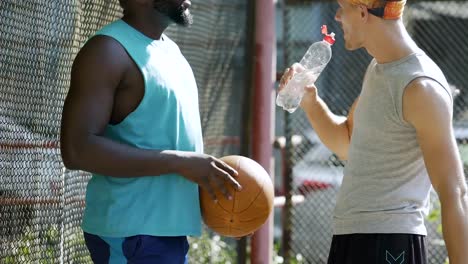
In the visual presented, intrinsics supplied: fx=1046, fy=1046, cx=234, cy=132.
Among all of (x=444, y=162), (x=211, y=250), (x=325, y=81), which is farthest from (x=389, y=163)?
(x=325, y=81)

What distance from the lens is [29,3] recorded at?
174 inches

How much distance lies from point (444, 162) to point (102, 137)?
4.15ft

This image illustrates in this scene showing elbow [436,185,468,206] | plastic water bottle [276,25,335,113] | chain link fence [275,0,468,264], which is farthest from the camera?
chain link fence [275,0,468,264]

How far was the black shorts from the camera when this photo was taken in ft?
13.5

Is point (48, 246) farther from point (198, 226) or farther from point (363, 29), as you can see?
point (363, 29)

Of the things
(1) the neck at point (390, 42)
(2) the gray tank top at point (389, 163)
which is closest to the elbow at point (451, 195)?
(2) the gray tank top at point (389, 163)

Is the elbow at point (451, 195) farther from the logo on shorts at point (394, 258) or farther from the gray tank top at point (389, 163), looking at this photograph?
the logo on shorts at point (394, 258)

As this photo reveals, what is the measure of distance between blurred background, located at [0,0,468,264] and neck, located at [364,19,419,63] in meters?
1.17

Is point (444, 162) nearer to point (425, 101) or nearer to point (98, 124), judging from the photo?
point (425, 101)

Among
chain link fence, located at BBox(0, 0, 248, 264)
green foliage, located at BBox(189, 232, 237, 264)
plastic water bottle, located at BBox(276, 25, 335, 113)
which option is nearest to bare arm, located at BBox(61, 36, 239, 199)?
chain link fence, located at BBox(0, 0, 248, 264)

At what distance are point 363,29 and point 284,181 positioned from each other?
3424 mm

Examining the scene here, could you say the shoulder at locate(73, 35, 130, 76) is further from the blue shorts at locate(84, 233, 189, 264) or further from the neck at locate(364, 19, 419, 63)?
the neck at locate(364, 19, 419, 63)

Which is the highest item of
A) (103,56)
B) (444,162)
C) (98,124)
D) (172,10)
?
(172,10)

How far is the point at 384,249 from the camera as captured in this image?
162 inches
